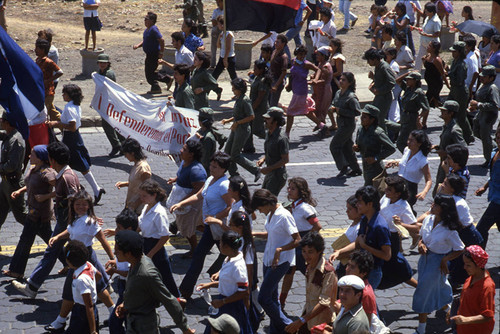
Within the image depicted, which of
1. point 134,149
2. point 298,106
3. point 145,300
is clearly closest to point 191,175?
point 134,149

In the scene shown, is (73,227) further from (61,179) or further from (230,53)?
(230,53)

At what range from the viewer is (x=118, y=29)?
25.5 meters

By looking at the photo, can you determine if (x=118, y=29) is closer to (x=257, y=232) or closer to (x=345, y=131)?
(x=345, y=131)

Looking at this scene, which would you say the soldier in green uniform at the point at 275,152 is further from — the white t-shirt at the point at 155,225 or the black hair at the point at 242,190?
the white t-shirt at the point at 155,225

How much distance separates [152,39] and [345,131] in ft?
19.5

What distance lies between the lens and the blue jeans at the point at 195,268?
372 inches

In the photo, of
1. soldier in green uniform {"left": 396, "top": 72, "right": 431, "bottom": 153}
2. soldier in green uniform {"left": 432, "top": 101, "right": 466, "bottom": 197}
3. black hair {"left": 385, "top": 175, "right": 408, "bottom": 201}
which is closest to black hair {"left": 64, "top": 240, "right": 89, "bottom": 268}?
black hair {"left": 385, "top": 175, "right": 408, "bottom": 201}

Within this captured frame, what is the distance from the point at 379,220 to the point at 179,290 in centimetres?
246

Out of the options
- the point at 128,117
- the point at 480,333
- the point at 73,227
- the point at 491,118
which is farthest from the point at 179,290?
the point at 491,118

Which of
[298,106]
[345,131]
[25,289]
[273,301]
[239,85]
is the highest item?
[239,85]

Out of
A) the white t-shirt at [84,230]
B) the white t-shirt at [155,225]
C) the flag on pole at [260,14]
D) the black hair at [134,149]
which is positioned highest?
the flag on pole at [260,14]

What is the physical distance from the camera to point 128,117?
14141 mm

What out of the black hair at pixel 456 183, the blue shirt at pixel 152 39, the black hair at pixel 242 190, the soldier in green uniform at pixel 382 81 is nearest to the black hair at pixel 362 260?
the black hair at pixel 242 190

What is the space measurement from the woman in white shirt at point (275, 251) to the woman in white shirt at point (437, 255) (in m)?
1.34
